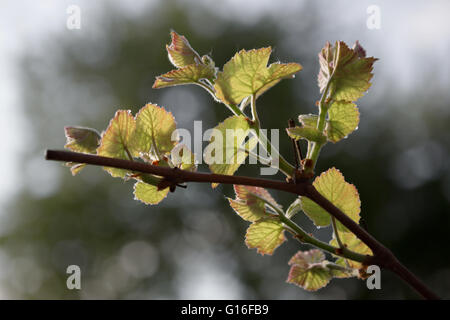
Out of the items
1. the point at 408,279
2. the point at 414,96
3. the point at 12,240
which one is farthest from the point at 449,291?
the point at 12,240

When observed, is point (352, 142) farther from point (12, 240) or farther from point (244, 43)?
point (12, 240)

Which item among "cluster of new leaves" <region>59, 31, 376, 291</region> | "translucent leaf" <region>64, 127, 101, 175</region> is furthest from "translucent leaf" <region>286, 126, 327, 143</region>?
"translucent leaf" <region>64, 127, 101, 175</region>

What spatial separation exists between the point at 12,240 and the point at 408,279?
4554mm

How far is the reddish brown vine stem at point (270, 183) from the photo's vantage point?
16cm

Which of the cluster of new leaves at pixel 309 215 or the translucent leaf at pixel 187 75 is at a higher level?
the translucent leaf at pixel 187 75

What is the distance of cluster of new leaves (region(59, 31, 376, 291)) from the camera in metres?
0.23

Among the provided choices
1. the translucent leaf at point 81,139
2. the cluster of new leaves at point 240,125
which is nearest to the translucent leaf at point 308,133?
the cluster of new leaves at point 240,125

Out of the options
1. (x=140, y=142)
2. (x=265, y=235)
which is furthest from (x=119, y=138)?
(x=265, y=235)

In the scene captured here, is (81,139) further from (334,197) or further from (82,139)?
(334,197)

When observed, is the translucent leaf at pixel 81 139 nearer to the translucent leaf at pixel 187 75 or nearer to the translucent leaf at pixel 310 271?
the translucent leaf at pixel 187 75

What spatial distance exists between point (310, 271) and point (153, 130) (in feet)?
0.47

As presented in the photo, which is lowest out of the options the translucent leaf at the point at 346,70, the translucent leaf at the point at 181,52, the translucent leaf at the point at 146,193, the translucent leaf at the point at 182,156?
the translucent leaf at the point at 146,193

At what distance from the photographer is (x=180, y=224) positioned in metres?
3.94

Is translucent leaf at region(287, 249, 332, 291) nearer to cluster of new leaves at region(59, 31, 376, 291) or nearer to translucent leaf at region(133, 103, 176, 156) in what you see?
cluster of new leaves at region(59, 31, 376, 291)
